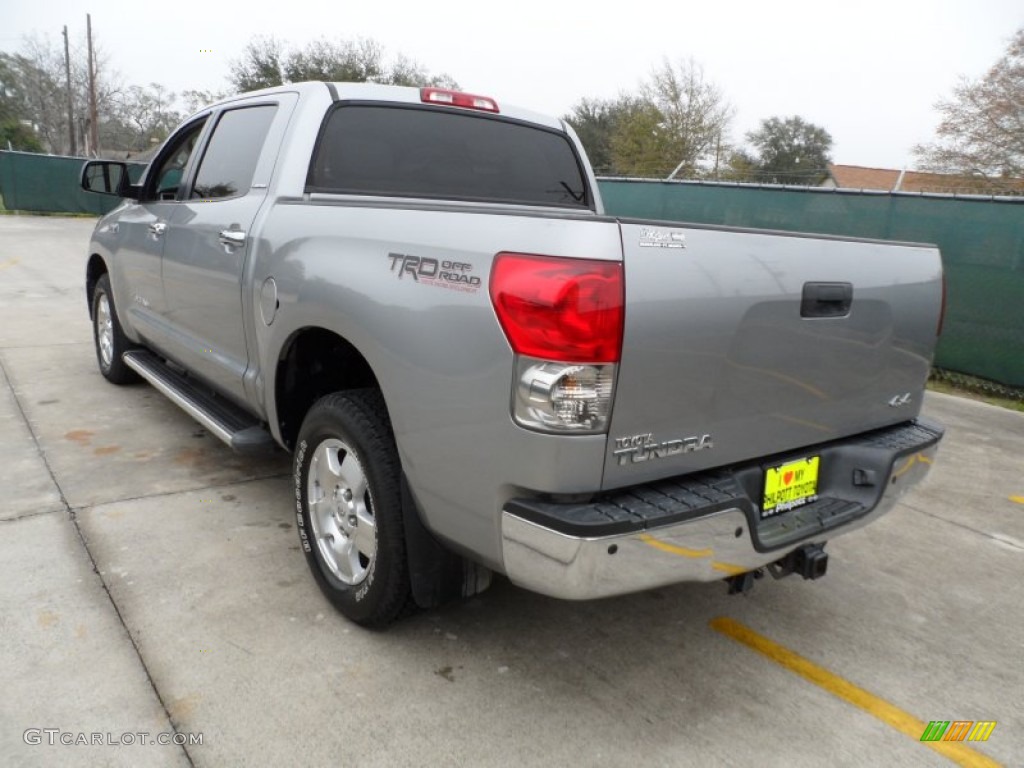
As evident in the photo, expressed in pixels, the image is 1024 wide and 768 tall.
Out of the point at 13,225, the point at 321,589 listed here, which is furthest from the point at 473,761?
the point at 13,225

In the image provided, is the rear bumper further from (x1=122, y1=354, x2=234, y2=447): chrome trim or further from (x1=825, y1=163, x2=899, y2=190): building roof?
(x1=825, y1=163, x2=899, y2=190): building roof

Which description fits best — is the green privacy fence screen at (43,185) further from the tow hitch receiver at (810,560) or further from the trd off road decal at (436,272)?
the tow hitch receiver at (810,560)

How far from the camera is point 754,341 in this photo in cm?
228

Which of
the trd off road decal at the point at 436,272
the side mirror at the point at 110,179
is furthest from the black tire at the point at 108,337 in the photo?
the trd off road decal at the point at 436,272

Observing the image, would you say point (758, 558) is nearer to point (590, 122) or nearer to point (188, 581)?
point (188, 581)

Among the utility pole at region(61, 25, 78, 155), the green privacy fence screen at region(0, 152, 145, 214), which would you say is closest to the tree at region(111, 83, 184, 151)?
the utility pole at region(61, 25, 78, 155)

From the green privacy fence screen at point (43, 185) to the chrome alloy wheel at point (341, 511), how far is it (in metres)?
23.6

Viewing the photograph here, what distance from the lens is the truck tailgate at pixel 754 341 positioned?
2062mm

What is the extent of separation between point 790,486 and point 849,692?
75 cm

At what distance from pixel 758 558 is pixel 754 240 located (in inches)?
36.3

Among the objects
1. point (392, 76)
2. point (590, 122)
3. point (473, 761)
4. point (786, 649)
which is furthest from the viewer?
point (590, 122)

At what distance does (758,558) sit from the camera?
7.73ft

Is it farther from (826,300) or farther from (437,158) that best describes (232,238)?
(826,300)

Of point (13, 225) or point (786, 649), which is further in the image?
point (13, 225)
